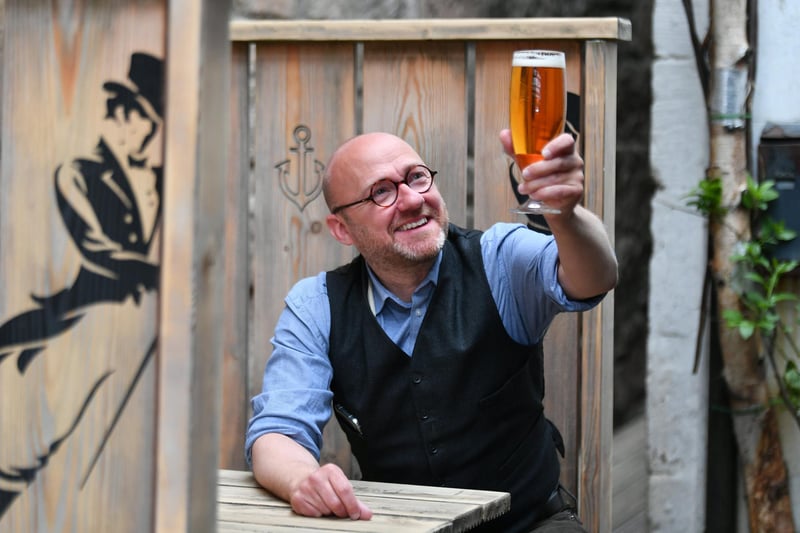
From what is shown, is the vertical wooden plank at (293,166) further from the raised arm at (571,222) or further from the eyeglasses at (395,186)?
the raised arm at (571,222)

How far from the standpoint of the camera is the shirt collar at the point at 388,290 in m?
2.59

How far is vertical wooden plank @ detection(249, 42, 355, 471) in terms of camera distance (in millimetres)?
3047

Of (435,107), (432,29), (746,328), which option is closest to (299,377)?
(435,107)

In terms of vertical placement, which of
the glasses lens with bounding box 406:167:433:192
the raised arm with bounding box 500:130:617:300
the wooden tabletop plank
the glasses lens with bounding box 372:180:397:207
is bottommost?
the wooden tabletop plank

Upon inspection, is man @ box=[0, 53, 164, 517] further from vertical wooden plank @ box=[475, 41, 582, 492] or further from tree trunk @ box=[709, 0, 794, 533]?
tree trunk @ box=[709, 0, 794, 533]

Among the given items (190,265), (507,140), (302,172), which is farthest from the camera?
(302,172)

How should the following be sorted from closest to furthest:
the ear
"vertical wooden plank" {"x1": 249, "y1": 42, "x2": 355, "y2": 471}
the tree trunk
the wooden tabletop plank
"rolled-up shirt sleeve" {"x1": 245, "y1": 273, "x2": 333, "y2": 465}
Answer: the wooden tabletop plank, "rolled-up shirt sleeve" {"x1": 245, "y1": 273, "x2": 333, "y2": 465}, the ear, "vertical wooden plank" {"x1": 249, "y1": 42, "x2": 355, "y2": 471}, the tree trunk

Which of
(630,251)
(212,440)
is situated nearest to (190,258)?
(212,440)

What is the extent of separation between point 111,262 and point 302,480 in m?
0.68

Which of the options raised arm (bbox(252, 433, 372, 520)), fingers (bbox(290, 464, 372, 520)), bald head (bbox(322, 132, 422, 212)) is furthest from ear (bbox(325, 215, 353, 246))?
fingers (bbox(290, 464, 372, 520))

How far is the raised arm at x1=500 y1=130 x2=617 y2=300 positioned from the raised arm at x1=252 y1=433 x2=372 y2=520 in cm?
57

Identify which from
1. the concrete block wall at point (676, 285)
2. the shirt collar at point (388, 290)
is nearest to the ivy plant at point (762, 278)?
the concrete block wall at point (676, 285)

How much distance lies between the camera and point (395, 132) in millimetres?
2994

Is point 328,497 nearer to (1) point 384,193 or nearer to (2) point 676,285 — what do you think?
(1) point 384,193
